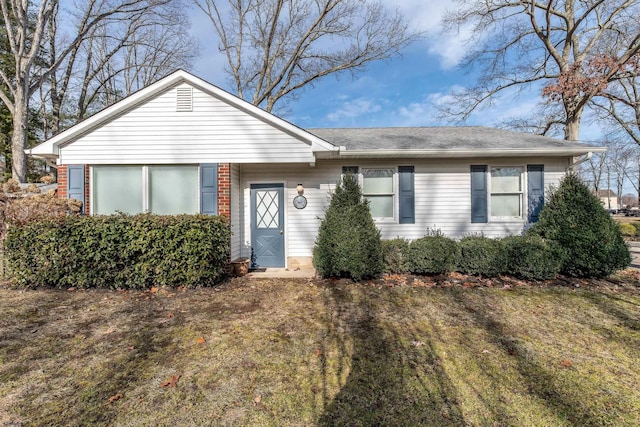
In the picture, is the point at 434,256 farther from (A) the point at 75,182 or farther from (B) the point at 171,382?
(A) the point at 75,182

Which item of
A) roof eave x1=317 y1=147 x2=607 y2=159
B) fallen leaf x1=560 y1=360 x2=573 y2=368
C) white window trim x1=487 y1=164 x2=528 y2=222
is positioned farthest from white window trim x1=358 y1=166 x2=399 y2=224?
fallen leaf x1=560 y1=360 x2=573 y2=368

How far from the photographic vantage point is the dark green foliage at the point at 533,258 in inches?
243

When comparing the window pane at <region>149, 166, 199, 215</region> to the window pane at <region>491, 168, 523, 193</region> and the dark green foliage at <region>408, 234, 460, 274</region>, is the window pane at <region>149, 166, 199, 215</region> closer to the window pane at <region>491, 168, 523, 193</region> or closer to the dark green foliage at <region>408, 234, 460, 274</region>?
the dark green foliage at <region>408, 234, 460, 274</region>

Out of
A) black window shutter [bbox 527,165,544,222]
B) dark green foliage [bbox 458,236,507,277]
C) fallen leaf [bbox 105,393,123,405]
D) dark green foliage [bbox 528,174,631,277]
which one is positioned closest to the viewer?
fallen leaf [bbox 105,393,123,405]

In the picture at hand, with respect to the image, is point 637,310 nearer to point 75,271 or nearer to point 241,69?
point 75,271

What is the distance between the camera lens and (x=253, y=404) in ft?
8.30

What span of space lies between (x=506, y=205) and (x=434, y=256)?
9.70 feet

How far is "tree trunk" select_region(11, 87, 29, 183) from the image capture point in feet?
39.3

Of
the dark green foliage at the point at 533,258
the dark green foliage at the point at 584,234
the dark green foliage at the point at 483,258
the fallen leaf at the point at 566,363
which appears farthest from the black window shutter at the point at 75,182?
the dark green foliage at the point at 584,234

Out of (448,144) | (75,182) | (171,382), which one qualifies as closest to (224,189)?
(75,182)

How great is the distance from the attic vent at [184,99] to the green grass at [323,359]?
4.29 meters

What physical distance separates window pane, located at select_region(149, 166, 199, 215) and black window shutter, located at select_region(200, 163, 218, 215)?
249 mm

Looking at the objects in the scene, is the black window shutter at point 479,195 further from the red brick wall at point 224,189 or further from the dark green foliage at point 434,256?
the red brick wall at point 224,189

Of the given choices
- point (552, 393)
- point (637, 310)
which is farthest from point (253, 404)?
point (637, 310)
